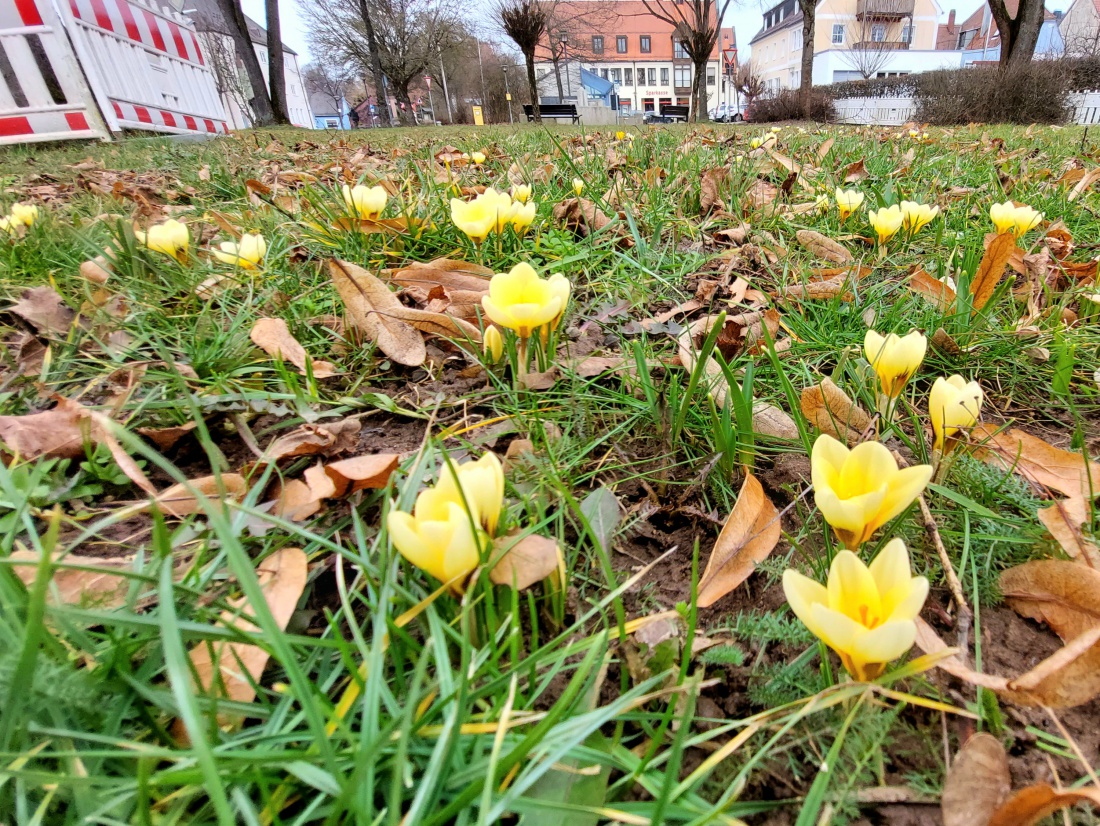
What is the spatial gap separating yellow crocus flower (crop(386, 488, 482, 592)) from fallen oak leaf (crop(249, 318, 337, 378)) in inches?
31.7

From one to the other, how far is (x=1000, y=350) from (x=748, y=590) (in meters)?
1.07

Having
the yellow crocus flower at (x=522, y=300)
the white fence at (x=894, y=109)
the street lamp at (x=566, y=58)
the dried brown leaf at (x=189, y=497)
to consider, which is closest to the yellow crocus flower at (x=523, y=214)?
the yellow crocus flower at (x=522, y=300)

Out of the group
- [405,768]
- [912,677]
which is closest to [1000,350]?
[912,677]

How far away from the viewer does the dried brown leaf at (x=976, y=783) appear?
0.58 metres

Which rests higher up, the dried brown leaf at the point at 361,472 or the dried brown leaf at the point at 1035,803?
the dried brown leaf at the point at 361,472

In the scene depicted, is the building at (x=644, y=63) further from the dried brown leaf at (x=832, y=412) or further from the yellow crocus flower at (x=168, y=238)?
the dried brown leaf at (x=832, y=412)

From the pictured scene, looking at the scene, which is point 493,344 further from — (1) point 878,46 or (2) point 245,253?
(1) point 878,46

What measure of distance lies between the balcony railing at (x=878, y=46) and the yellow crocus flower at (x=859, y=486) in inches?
2260

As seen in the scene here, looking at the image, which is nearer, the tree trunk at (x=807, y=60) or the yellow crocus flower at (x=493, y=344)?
the yellow crocus flower at (x=493, y=344)

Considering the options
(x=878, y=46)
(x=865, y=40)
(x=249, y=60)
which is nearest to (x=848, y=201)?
(x=249, y=60)

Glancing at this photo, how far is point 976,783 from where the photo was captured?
59 centimetres

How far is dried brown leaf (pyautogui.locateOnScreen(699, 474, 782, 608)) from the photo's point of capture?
852 mm

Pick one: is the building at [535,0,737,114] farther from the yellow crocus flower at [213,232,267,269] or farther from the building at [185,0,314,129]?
the yellow crocus flower at [213,232,267,269]

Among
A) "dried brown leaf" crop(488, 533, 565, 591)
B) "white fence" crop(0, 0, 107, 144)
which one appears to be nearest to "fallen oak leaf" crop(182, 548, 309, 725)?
"dried brown leaf" crop(488, 533, 565, 591)
